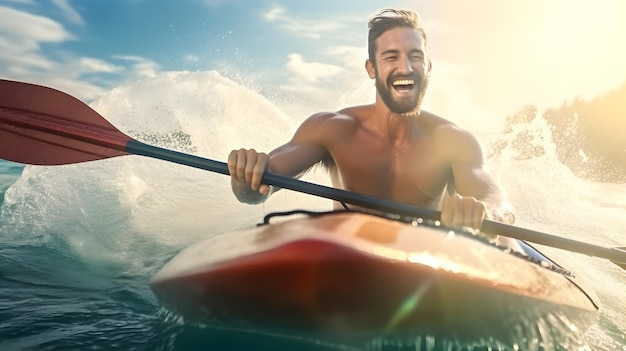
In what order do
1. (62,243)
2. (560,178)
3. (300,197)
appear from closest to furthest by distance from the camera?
(62,243)
(300,197)
(560,178)

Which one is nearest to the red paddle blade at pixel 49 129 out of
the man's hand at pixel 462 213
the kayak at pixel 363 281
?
the kayak at pixel 363 281

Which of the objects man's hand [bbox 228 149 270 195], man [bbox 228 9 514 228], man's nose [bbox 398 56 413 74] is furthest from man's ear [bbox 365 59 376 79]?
man's hand [bbox 228 149 270 195]

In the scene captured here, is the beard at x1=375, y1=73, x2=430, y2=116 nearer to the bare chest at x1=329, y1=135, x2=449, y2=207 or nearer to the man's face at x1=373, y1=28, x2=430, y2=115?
the man's face at x1=373, y1=28, x2=430, y2=115

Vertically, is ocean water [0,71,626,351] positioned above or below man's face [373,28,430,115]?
below

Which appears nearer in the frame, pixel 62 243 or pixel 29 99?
pixel 29 99

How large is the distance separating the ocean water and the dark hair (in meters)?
1.20

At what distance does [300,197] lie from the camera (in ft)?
22.7

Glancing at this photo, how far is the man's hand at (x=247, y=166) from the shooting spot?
2570mm

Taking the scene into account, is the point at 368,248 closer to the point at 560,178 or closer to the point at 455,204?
the point at 455,204

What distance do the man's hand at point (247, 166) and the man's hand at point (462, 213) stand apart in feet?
2.90

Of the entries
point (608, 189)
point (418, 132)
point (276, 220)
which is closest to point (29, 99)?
point (276, 220)

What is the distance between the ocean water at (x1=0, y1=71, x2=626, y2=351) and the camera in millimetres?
2359

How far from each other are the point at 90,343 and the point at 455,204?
5.44 ft

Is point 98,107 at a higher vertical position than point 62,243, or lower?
higher
